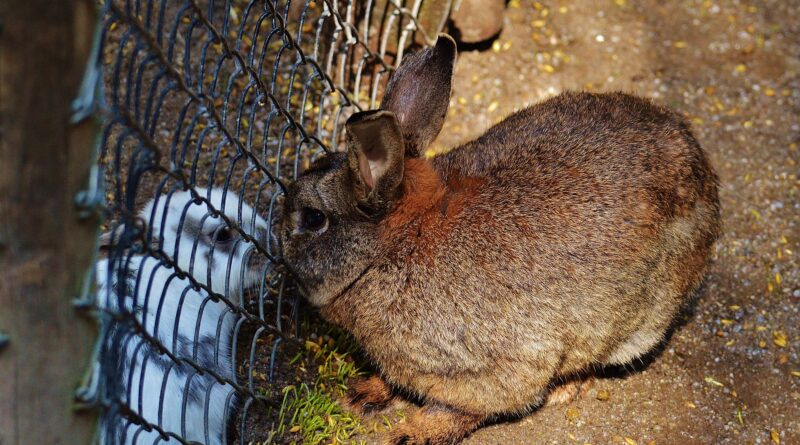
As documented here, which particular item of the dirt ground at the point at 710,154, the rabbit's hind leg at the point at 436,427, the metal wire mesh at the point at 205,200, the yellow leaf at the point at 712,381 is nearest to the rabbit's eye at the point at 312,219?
the metal wire mesh at the point at 205,200

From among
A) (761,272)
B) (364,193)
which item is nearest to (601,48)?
(761,272)

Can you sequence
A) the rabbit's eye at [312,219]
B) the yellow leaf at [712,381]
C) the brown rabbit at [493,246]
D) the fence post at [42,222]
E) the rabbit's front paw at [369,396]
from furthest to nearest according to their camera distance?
the yellow leaf at [712,381] → the rabbit's front paw at [369,396] → the rabbit's eye at [312,219] → the brown rabbit at [493,246] → the fence post at [42,222]

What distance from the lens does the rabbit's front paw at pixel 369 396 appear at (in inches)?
123

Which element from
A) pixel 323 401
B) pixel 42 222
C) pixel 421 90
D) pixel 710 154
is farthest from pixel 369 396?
pixel 710 154

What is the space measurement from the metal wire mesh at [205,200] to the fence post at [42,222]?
0.08m

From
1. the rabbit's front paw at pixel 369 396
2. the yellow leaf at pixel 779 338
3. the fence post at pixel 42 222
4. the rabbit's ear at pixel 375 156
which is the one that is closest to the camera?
the fence post at pixel 42 222

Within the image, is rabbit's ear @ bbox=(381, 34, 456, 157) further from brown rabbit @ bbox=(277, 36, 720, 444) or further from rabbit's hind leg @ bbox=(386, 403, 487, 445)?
rabbit's hind leg @ bbox=(386, 403, 487, 445)

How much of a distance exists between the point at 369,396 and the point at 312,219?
714 mm

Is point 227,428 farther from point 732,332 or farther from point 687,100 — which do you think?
point 687,100

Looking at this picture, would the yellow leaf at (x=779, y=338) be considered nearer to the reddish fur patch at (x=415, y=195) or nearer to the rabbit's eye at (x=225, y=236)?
the reddish fur patch at (x=415, y=195)

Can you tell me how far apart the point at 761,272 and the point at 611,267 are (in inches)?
49.9

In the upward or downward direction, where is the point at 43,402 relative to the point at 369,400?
upward

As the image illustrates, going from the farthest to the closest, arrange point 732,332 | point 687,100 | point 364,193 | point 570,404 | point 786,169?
point 687,100
point 786,169
point 732,332
point 570,404
point 364,193

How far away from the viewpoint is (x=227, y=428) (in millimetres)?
2967
